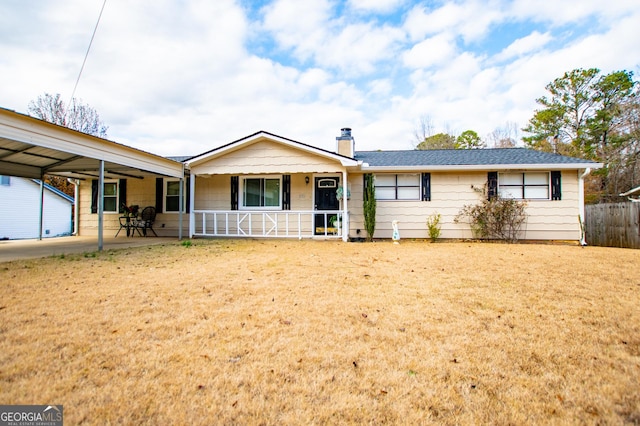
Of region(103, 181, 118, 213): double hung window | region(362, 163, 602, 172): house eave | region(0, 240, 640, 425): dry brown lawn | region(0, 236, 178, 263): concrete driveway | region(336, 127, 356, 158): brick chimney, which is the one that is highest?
region(336, 127, 356, 158): brick chimney

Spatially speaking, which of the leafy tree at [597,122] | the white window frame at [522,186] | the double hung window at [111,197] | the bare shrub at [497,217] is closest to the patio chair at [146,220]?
the double hung window at [111,197]

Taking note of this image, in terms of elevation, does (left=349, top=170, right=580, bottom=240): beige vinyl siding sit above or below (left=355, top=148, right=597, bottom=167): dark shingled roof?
below

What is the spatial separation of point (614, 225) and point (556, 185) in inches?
103

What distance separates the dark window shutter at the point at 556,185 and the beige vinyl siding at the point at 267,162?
688 cm

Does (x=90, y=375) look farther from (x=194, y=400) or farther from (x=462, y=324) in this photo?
(x=462, y=324)

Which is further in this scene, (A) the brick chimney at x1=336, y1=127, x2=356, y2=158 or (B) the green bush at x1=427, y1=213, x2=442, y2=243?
(A) the brick chimney at x1=336, y1=127, x2=356, y2=158

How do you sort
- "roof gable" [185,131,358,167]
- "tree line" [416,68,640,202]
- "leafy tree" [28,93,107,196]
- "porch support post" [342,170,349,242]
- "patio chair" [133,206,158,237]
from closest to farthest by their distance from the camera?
1. "roof gable" [185,131,358,167]
2. "porch support post" [342,170,349,242]
3. "patio chair" [133,206,158,237]
4. "tree line" [416,68,640,202]
5. "leafy tree" [28,93,107,196]

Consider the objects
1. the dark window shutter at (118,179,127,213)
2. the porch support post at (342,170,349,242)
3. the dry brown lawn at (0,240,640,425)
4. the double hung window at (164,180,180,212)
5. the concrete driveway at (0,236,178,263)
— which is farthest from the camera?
the dark window shutter at (118,179,127,213)

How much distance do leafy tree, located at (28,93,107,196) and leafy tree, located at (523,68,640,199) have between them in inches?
1232

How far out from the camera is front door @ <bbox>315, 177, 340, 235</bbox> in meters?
10.7

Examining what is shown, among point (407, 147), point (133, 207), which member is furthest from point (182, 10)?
point (407, 147)

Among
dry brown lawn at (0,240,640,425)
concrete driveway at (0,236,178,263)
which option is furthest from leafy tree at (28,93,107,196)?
dry brown lawn at (0,240,640,425)

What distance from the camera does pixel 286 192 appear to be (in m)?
10.8

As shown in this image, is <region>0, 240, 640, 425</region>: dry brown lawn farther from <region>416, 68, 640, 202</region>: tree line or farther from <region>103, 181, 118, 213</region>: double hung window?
<region>416, 68, 640, 202</region>: tree line
